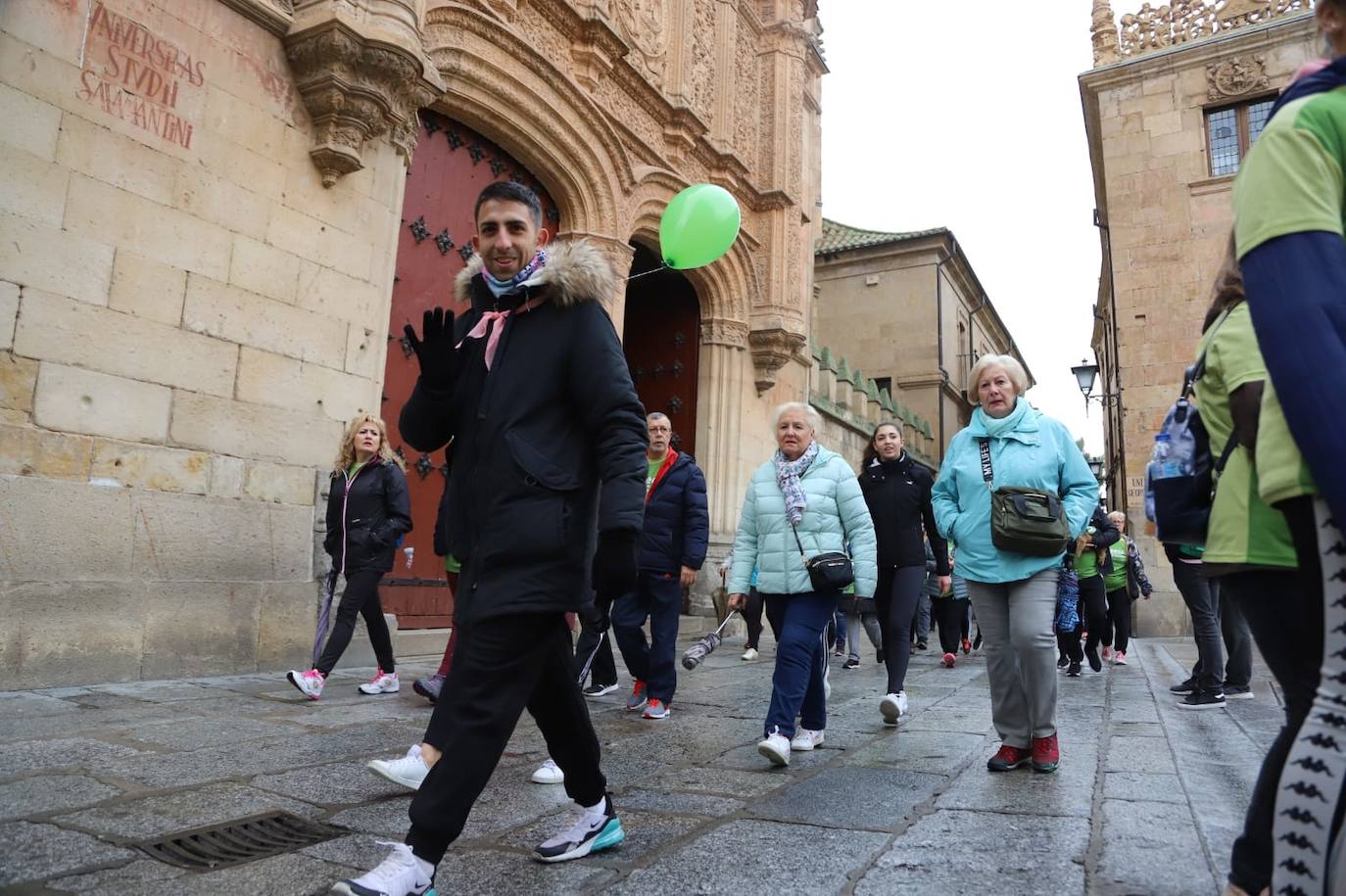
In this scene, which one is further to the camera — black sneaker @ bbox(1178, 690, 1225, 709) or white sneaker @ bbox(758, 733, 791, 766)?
black sneaker @ bbox(1178, 690, 1225, 709)

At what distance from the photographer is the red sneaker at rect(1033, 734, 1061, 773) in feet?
12.4

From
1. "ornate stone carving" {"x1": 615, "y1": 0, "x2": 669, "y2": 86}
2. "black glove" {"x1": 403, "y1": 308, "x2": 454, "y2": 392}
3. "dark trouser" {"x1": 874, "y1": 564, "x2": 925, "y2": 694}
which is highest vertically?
"ornate stone carving" {"x1": 615, "y1": 0, "x2": 669, "y2": 86}

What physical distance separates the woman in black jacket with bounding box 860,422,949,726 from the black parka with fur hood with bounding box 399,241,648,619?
3408mm

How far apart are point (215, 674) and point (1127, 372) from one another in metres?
17.7

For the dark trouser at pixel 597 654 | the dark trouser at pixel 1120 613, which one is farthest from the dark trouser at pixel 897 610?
the dark trouser at pixel 1120 613

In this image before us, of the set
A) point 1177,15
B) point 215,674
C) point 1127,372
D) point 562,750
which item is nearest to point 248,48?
point 215,674

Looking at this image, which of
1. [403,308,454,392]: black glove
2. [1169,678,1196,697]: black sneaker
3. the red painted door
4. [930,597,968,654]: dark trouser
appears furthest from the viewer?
[930,597,968,654]: dark trouser

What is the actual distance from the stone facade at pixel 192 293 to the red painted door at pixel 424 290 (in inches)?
19.5

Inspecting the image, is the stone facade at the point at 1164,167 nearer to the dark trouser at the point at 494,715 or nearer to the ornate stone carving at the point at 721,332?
the ornate stone carving at the point at 721,332

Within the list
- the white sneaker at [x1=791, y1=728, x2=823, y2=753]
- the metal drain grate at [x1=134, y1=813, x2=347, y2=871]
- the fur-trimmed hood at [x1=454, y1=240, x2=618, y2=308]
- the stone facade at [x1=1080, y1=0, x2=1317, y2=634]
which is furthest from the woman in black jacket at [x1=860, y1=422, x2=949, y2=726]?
the stone facade at [x1=1080, y1=0, x2=1317, y2=634]

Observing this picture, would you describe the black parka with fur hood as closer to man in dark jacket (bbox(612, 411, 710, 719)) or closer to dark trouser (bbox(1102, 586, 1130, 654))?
man in dark jacket (bbox(612, 411, 710, 719))

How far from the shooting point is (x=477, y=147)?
958 cm

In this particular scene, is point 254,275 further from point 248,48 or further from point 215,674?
point 215,674

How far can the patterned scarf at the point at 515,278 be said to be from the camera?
99.5 inches
